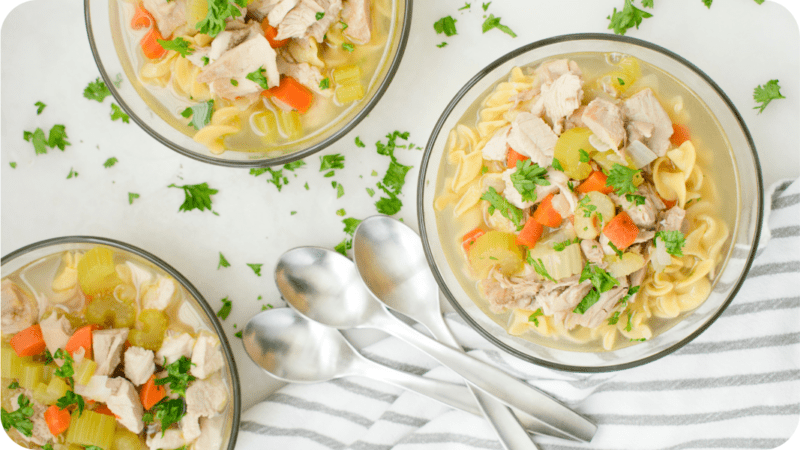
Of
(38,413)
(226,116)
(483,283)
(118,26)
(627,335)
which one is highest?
(118,26)

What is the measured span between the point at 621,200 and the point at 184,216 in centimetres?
226

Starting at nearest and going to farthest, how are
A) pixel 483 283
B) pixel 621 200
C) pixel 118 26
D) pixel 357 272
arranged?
pixel 621 200 → pixel 483 283 → pixel 118 26 → pixel 357 272

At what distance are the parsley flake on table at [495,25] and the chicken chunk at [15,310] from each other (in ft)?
9.10

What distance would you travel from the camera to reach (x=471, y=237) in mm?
2344

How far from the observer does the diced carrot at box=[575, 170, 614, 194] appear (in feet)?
6.80

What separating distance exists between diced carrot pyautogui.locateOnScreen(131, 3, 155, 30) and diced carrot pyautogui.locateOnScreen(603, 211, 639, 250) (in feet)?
7.51

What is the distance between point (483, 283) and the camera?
2273mm

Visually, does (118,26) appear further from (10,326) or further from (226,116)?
(10,326)

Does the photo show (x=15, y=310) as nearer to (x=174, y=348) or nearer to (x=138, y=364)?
(x=138, y=364)

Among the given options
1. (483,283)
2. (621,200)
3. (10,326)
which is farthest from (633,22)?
(10,326)

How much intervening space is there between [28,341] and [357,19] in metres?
2.27

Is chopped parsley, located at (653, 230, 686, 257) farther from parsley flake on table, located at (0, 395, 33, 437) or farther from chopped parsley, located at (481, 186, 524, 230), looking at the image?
parsley flake on table, located at (0, 395, 33, 437)

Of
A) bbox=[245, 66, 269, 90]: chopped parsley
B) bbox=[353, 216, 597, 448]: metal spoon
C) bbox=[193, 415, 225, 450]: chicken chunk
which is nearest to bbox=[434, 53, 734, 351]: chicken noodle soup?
bbox=[353, 216, 597, 448]: metal spoon

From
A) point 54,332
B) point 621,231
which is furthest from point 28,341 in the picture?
point 621,231
